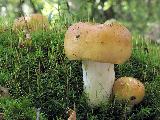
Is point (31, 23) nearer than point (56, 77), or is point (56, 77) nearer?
point (56, 77)

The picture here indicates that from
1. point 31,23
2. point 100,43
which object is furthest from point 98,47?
point 31,23

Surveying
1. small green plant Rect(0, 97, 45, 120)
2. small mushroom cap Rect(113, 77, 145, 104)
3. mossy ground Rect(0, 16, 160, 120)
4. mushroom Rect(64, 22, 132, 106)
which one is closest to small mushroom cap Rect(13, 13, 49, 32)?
mossy ground Rect(0, 16, 160, 120)

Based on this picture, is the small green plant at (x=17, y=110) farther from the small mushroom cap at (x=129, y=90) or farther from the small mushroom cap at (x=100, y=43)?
the small mushroom cap at (x=129, y=90)

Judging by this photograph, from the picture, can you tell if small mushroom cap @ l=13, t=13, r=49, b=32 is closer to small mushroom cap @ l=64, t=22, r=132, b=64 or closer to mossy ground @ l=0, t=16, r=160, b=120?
mossy ground @ l=0, t=16, r=160, b=120

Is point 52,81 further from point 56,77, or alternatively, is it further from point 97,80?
point 97,80

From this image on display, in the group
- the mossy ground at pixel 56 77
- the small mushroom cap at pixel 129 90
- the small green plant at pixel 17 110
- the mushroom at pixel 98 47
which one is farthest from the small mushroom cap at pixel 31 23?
the small mushroom cap at pixel 129 90
